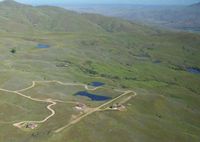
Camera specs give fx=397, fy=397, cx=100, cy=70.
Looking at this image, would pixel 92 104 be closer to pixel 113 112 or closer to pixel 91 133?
pixel 113 112

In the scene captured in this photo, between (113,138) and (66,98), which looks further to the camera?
(66,98)

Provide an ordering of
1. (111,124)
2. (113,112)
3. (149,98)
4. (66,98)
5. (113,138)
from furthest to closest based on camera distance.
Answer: (149,98)
(66,98)
(113,112)
(111,124)
(113,138)

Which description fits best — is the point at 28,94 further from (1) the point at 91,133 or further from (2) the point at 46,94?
(1) the point at 91,133

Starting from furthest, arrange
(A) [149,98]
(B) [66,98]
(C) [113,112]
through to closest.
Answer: (A) [149,98] < (B) [66,98] < (C) [113,112]

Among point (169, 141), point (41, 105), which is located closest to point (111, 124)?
point (169, 141)

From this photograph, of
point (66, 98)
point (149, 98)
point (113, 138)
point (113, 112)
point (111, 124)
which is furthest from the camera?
point (149, 98)

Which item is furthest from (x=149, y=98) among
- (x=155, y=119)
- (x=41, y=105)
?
(x=41, y=105)

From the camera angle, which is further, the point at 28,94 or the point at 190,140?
the point at 28,94

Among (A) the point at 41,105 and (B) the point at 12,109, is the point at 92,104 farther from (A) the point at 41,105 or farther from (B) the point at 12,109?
(B) the point at 12,109

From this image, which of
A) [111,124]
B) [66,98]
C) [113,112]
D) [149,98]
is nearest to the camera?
[111,124]
